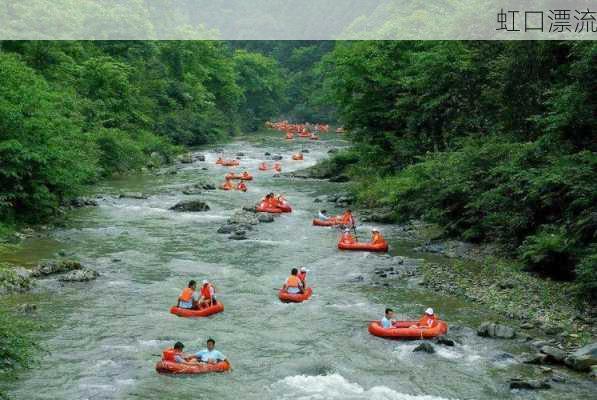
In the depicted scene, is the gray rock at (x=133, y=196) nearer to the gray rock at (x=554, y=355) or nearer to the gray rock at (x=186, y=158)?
the gray rock at (x=186, y=158)

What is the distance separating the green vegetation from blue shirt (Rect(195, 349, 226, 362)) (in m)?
7.81

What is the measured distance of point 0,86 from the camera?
23.3 meters

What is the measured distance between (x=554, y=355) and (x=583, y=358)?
0.57m

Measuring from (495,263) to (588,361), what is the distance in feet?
24.0

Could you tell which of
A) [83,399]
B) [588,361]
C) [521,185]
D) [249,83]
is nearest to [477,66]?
[521,185]

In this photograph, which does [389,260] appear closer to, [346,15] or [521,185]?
[521,185]

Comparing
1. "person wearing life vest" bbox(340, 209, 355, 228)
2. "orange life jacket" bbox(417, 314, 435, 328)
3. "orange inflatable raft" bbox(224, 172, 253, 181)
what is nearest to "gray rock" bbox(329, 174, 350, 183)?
"orange inflatable raft" bbox(224, 172, 253, 181)

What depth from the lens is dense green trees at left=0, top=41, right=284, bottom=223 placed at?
77.4 ft

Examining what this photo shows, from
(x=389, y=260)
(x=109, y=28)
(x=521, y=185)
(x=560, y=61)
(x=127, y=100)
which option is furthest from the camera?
(x=109, y=28)

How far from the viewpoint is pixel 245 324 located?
16.1 metres

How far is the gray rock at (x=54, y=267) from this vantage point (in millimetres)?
18836

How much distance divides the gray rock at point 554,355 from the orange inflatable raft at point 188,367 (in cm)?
601

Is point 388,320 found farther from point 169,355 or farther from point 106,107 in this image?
point 106,107

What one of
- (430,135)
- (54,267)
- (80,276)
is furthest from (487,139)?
(54,267)
